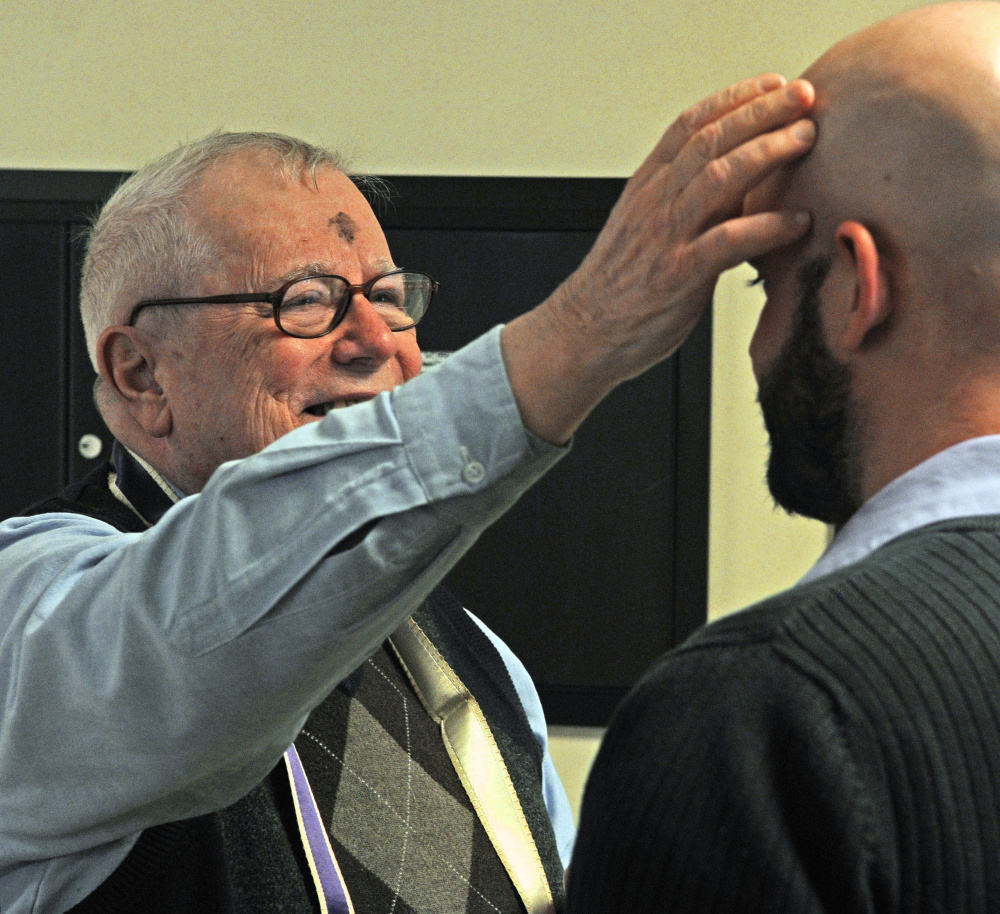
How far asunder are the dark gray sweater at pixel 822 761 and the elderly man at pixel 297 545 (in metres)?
0.19

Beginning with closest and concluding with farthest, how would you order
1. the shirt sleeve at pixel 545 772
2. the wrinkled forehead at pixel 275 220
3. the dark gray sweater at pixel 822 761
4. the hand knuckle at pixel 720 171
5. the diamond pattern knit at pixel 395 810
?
the dark gray sweater at pixel 822 761, the hand knuckle at pixel 720 171, the diamond pattern knit at pixel 395 810, the wrinkled forehead at pixel 275 220, the shirt sleeve at pixel 545 772

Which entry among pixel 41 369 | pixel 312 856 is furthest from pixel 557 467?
pixel 312 856

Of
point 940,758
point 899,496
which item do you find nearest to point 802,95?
point 899,496

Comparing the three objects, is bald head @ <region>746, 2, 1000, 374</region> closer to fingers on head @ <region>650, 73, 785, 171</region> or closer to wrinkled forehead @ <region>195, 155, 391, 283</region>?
fingers on head @ <region>650, 73, 785, 171</region>

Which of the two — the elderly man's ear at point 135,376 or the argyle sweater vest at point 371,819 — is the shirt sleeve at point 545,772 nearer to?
the argyle sweater vest at point 371,819

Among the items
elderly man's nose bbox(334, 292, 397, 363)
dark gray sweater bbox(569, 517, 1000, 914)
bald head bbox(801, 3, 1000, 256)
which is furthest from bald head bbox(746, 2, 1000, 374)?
elderly man's nose bbox(334, 292, 397, 363)

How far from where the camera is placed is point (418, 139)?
289cm

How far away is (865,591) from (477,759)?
2.27 feet

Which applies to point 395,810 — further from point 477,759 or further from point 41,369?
point 41,369

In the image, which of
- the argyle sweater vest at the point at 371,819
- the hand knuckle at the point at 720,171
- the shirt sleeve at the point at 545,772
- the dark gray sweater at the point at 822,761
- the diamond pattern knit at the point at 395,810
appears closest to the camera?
the dark gray sweater at the point at 822,761

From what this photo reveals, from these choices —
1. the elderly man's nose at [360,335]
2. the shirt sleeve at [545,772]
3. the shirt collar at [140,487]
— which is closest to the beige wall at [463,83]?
the shirt sleeve at [545,772]

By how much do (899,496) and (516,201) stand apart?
231cm

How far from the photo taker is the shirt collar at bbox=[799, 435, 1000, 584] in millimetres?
658

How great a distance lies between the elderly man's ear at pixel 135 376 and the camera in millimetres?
1215
